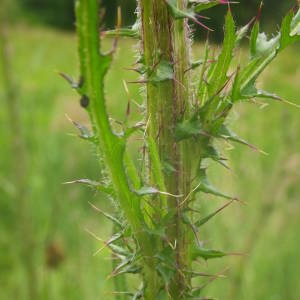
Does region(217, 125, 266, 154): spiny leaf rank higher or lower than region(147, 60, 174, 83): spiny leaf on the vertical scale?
lower

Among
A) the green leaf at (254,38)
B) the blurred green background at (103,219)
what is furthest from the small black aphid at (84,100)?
the green leaf at (254,38)

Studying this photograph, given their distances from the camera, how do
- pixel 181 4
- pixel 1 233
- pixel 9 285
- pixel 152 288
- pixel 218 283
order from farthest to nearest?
pixel 1 233
pixel 9 285
pixel 218 283
pixel 152 288
pixel 181 4

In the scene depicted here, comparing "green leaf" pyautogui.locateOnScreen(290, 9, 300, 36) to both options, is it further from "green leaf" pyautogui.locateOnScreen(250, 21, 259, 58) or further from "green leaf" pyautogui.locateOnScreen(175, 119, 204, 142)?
"green leaf" pyautogui.locateOnScreen(175, 119, 204, 142)

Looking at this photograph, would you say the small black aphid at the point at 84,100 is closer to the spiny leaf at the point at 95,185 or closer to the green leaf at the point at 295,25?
the spiny leaf at the point at 95,185

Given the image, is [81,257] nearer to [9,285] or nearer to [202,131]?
[9,285]

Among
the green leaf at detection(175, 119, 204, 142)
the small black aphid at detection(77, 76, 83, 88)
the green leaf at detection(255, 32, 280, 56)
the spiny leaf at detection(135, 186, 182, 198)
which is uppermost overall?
the green leaf at detection(255, 32, 280, 56)

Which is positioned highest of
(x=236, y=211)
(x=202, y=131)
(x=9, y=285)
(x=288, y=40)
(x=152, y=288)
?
(x=288, y=40)

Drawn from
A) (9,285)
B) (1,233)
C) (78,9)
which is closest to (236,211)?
(9,285)

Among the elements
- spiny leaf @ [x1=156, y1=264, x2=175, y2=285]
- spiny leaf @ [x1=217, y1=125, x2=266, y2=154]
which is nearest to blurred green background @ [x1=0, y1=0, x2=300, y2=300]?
spiny leaf @ [x1=217, y1=125, x2=266, y2=154]
